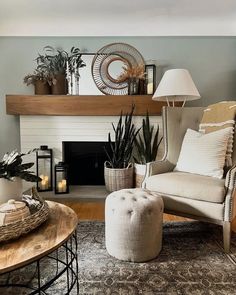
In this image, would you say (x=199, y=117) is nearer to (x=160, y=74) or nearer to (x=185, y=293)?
(x=160, y=74)

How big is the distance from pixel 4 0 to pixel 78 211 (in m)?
2.32

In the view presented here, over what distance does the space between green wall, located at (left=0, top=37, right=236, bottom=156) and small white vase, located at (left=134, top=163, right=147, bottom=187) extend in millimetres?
1095

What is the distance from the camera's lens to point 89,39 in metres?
3.43

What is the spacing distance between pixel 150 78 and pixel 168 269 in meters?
2.30

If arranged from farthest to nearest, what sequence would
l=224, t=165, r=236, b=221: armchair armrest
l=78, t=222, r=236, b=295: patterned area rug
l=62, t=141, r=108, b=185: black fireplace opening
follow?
l=62, t=141, r=108, b=185: black fireplace opening → l=224, t=165, r=236, b=221: armchair armrest → l=78, t=222, r=236, b=295: patterned area rug

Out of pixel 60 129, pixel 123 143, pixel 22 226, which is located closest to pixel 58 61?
pixel 60 129

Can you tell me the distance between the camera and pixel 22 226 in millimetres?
1129

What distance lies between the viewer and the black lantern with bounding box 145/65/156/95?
332cm

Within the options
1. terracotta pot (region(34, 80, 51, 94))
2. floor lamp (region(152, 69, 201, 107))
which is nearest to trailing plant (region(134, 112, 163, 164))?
floor lamp (region(152, 69, 201, 107))

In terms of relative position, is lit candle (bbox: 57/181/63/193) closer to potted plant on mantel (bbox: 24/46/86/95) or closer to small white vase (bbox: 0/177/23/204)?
potted plant on mantel (bbox: 24/46/86/95)

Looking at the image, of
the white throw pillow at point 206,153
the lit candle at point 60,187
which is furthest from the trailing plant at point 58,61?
the white throw pillow at point 206,153

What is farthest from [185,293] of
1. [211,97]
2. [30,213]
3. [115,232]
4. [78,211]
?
[211,97]

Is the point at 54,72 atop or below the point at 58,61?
below

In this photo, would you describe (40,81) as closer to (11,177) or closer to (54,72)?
(54,72)
